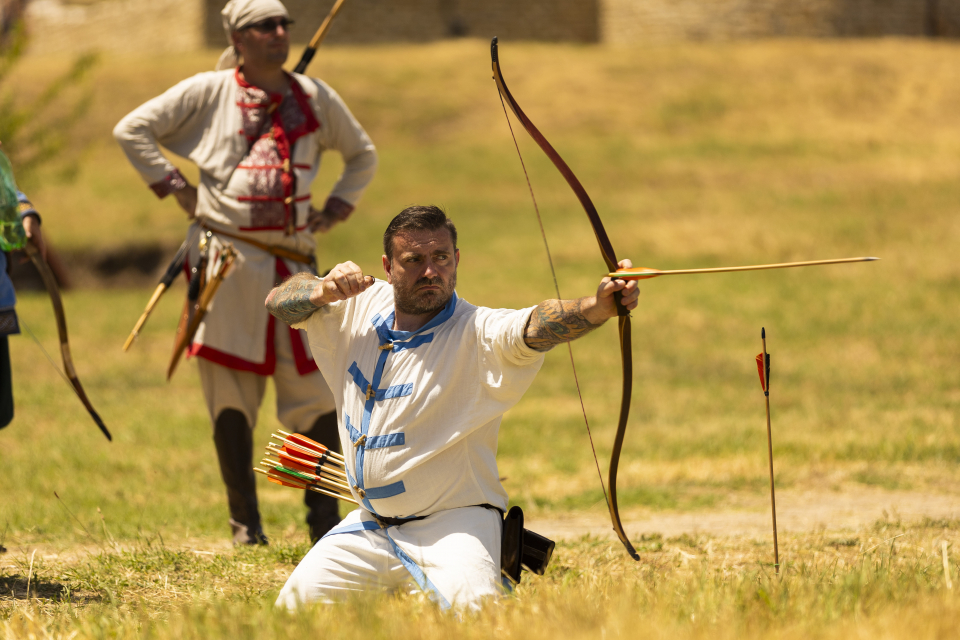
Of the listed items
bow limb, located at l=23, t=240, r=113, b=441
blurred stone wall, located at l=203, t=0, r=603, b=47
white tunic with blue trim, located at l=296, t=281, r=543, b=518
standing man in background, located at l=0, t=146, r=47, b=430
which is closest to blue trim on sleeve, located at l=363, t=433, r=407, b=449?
white tunic with blue trim, located at l=296, t=281, r=543, b=518

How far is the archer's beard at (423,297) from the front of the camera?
3.46 meters

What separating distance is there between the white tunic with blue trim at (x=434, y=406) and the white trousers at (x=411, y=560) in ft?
0.23

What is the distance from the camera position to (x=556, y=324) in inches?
126

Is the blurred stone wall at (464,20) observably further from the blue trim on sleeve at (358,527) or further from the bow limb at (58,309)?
the blue trim on sleeve at (358,527)

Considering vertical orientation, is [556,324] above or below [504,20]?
below

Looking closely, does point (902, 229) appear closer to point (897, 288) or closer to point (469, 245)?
point (897, 288)

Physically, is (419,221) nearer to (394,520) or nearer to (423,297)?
(423,297)

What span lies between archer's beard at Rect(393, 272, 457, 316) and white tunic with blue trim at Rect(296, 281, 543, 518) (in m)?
0.06

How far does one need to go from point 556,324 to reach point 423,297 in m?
0.52

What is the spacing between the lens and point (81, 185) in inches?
838

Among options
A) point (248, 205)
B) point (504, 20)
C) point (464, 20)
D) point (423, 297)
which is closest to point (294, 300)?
point (423, 297)

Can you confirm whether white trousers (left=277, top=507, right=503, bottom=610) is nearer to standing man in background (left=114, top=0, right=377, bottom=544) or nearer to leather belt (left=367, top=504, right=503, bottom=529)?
leather belt (left=367, top=504, right=503, bottom=529)

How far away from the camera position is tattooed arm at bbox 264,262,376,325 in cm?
342

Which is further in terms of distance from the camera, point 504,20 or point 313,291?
point 504,20
